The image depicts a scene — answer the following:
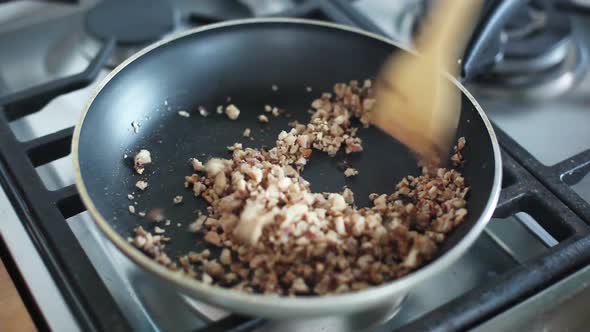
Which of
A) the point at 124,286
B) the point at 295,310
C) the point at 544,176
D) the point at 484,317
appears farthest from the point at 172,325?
the point at 544,176

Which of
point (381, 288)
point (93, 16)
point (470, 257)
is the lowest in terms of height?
point (470, 257)

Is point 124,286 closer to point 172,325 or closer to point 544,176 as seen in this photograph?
point 172,325

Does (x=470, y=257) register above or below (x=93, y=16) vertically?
below

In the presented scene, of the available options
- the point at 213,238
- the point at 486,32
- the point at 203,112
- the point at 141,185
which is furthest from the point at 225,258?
the point at 486,32

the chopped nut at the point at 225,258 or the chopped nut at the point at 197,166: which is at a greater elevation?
the chopped nut at the point at 197,166

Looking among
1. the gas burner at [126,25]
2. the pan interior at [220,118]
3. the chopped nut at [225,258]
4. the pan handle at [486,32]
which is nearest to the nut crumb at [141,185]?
the pan interior at [220,118]

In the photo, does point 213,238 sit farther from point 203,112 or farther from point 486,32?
point 486,32

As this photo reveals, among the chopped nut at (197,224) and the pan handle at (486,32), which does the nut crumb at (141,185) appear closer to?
the chopped nut at (197,224)
